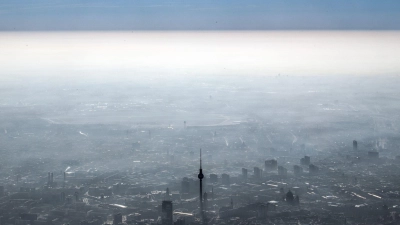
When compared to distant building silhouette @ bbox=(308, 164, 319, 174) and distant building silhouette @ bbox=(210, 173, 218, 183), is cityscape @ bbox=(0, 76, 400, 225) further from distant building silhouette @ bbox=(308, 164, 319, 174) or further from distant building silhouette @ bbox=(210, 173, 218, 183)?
distant building silhouette @ bbox=(308, 164, 319, 174)

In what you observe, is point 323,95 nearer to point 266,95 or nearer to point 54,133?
point 266,95

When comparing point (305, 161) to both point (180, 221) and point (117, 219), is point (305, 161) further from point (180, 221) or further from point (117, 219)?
point (117, 219)

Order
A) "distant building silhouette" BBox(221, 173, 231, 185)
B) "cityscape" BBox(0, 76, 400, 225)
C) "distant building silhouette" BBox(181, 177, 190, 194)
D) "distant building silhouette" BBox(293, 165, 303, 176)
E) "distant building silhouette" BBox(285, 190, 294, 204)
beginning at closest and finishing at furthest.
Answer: "cityscape" BBox(0, 76, 400, 225) → "distant building silhouette" BBox(285, 190, 294, 204) → "distant building silhouette" BBox(181, 177, 190, 194) → "distant building silhouette" BBox(221, 173, 231, 185) → "distant building silhouette" BBox(293, 165, 303, 176)

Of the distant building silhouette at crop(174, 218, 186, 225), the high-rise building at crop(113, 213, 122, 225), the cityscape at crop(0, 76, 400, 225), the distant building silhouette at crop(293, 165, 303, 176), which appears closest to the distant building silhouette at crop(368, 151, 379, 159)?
the cityscape at crop(0, 76, 400, 225)

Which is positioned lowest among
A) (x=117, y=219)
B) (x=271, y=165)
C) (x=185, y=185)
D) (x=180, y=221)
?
(x=180, y=221)

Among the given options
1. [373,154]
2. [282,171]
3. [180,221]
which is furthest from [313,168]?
[180,221]

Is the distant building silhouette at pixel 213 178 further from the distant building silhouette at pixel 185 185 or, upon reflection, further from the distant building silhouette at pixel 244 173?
the distant building silhouette at pixel 244 173

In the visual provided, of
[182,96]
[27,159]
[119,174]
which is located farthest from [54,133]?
[182,96]

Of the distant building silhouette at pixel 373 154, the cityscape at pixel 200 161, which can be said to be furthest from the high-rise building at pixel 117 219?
the distant building silhouette at pixel 373 154
